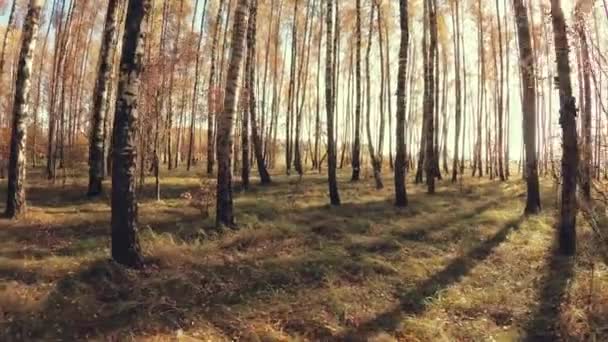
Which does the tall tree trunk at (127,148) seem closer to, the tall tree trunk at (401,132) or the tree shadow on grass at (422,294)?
the tree shadow on grass at (422,294)

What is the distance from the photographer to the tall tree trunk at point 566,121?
10.6 m

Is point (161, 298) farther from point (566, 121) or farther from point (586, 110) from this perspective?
point (586, 110)

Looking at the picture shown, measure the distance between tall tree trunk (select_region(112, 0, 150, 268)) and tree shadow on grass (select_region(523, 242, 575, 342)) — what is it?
245 inches

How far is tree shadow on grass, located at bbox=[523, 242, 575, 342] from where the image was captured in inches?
305

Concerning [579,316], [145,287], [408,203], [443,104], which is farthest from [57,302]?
[443,104]

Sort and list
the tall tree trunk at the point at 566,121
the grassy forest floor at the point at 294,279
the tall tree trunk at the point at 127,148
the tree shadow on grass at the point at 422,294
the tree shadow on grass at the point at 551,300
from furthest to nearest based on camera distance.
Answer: the tall tree trunk at the point at 566,121 < the tall tree trunk at the point at 127,148 < the tree shadow on grass at the point at 551,300 < the tree shadow on grass at the point at 422,294 < the grassy forest floor at the point at 294,279

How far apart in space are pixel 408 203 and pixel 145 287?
380 inches

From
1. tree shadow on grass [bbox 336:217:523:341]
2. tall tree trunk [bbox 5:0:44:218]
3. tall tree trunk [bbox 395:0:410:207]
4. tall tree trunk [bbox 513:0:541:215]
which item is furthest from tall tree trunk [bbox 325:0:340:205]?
tall tree trunk [bbox 5:0:44:218]

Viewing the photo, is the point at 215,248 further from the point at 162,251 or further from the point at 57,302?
the point at 57,302

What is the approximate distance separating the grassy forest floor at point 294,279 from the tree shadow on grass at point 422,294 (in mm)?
32

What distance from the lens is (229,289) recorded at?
818 centimetres

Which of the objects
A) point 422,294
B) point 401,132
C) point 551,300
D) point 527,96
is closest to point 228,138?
point 422,294

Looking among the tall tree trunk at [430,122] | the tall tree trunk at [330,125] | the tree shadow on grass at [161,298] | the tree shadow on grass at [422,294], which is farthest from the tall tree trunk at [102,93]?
the tall tree trunk at [430,122]

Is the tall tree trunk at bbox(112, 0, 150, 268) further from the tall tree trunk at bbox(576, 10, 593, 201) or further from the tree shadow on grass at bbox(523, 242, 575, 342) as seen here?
the tall tree trunk at bbox(576, 10, 593, 201)
